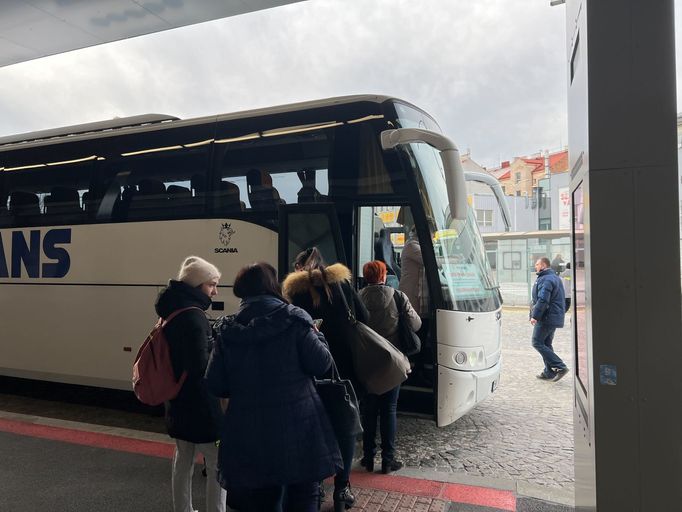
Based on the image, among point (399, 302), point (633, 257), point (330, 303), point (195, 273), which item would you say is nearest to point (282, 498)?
point (330, 303)

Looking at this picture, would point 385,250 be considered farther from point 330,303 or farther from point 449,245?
point 330,303

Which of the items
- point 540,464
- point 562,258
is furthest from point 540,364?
point 562,258

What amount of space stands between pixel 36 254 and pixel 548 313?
7465 mm

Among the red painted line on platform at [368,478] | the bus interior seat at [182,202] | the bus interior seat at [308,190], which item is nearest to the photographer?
the red painted line on platform at [368,478]

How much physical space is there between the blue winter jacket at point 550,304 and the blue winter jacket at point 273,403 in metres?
6.23

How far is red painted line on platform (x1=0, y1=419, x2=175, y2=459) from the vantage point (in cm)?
518

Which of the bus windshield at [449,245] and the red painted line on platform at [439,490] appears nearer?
the red painted line on platform at [439,490]

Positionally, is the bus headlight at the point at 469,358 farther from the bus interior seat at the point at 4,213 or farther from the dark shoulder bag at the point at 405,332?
the bus interior seat at the point at 4,213

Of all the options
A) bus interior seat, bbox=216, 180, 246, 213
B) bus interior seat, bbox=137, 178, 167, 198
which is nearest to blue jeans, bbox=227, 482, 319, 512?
bus interior seat, bbox=216, 180, 246, 213

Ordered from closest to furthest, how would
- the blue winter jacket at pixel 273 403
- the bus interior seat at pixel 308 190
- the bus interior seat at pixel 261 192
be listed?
the blue winter jacket at pixel 273 403 → the bus interior seat at pixel 308 190 → the bus interior seat at pixel 261 192

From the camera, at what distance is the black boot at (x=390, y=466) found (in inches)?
182

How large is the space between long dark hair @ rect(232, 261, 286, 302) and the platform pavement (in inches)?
79.2

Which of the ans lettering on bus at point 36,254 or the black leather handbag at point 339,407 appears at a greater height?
the ans lettering on bus at point 36,254

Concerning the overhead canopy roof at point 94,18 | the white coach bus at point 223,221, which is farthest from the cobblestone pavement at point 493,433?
the overhead canopy roof at point 94,18
